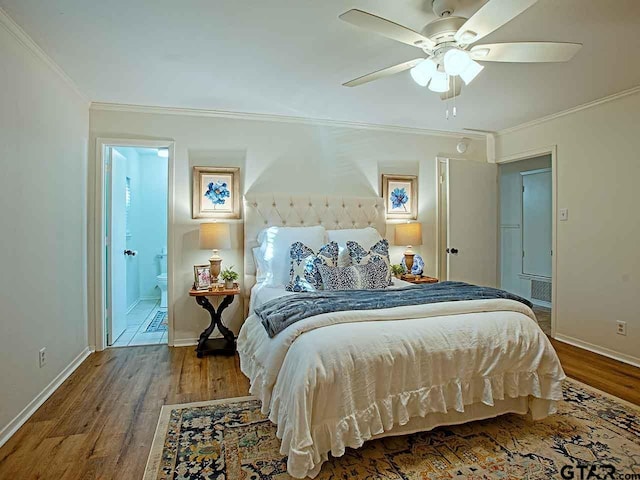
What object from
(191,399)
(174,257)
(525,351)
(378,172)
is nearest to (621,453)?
(525,351)

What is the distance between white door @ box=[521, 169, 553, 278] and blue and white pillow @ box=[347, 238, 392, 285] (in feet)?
11.8

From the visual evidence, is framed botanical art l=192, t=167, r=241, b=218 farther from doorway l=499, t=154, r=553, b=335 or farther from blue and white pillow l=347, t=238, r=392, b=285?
doorway l=499, t=154, r=553, b=335

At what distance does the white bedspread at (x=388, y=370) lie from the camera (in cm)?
185

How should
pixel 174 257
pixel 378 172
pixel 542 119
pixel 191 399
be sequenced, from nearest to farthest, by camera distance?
pixel 191 399, pixel 174 257, pixel 542 119, pixel 378 172

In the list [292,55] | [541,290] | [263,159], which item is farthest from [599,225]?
[263,159]

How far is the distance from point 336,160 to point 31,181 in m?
2.87

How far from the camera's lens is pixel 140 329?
4.59 metres

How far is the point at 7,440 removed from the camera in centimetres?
219

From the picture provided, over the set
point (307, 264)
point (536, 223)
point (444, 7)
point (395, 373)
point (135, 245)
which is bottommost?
point (395, 373)

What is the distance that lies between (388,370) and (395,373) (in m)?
0.05

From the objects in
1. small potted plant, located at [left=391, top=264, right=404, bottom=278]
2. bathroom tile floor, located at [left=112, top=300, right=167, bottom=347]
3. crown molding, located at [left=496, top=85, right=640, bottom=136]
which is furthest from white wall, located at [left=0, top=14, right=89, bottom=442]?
crown molding, located at [left=496, top=85, right=640, bottom=136]

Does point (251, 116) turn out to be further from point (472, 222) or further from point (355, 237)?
point (472, 222)

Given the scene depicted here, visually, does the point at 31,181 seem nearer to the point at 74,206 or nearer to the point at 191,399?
the point at 74,206

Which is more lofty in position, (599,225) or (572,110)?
(572,110)
